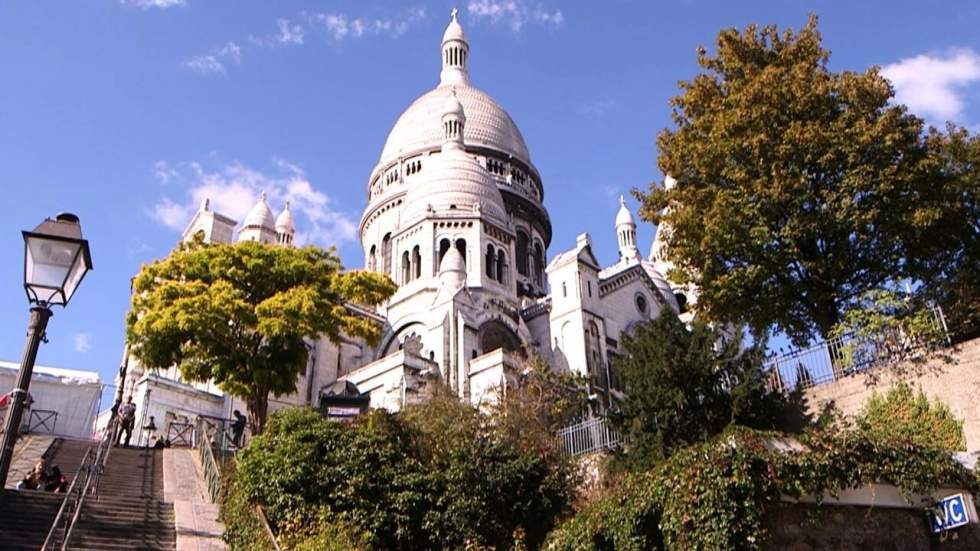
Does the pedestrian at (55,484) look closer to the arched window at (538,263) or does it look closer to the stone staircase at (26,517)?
the stone staircase at (26,517)

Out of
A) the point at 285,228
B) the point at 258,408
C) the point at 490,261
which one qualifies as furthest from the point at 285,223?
the point at 258,408

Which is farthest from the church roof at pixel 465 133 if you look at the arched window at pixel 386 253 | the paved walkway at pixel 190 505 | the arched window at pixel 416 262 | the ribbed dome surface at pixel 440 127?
the paved walkway at pixel 190 505

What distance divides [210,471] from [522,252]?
39.0 metres

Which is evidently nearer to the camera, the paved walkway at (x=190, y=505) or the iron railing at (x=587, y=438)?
the paved walkway at (x=190, y=505)

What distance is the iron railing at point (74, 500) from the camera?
11.8m

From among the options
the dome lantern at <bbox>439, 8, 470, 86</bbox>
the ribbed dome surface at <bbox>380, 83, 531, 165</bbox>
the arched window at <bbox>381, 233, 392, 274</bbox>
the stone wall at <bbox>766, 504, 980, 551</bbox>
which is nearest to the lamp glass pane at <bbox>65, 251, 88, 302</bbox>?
the stone wall at <bbox>766, 504, 980, 551</bbox>

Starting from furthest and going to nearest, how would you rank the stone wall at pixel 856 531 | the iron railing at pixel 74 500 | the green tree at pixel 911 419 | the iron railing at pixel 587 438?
the iron railing at pixel 587 438, the green tree at pixel 911 419, the iron railing at pixel 74 500, the stone wall at pixel 856 531

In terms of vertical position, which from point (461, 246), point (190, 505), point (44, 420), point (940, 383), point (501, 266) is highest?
point (461, 246)

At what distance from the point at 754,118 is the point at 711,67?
2.63 metres

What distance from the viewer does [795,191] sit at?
708 inches

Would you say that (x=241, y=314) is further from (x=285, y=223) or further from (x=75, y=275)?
(x=285, y=223)

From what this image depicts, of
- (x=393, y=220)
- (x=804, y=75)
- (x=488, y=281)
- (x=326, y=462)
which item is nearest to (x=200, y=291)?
(x=326, y=462)

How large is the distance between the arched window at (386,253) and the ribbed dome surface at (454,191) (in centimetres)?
518

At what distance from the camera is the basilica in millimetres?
33969
